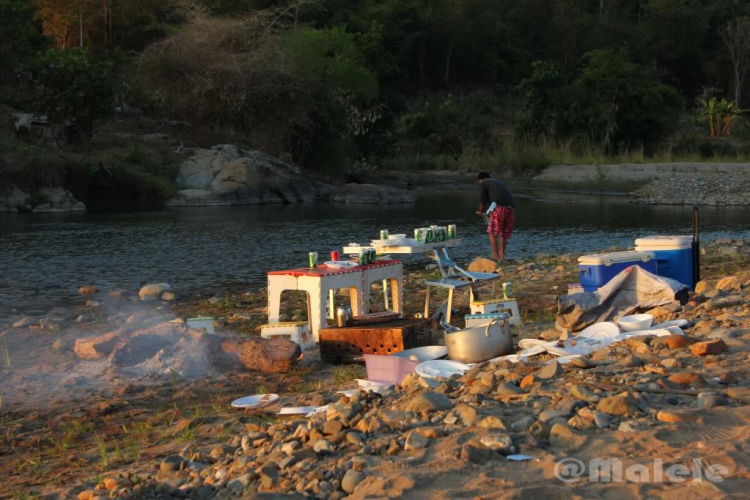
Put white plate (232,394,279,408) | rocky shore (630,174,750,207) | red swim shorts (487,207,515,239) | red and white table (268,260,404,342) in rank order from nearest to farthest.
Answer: white plate (232,394,279,408)
red and white table (268,260,404,342)
red swim shorts (487,207,515,239)
rocky shore (630,174,750,207)

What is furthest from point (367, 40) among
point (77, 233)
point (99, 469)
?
point (99, 469)

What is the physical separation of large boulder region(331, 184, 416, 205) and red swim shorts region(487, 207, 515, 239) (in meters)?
16.7

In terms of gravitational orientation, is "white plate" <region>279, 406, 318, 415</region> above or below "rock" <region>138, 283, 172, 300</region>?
above

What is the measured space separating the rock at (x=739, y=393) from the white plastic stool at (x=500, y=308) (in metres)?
3.97

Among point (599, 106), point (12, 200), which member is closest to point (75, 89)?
point (12, 200)

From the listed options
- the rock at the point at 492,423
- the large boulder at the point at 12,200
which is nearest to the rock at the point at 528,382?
the rock at the point at 492,423

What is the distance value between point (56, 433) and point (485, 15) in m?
62.8

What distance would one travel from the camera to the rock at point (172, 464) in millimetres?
4914

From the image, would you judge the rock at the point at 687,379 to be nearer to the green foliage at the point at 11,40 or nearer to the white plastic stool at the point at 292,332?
the white plastic stool at the point at 292,332

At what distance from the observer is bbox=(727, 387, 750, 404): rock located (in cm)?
504

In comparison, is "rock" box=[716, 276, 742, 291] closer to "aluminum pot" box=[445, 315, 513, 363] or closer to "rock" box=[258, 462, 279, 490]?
"aluminum pot" box=[445, 315, 513, 363]

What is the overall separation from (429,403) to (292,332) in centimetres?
341

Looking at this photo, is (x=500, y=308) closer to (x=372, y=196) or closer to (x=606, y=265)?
(x=606, y=265)

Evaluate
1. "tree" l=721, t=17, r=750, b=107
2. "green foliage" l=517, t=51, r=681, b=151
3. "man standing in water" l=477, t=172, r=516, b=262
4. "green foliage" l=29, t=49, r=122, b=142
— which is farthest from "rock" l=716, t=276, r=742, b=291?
"tree" l=721, t=17, r=750, b=107
